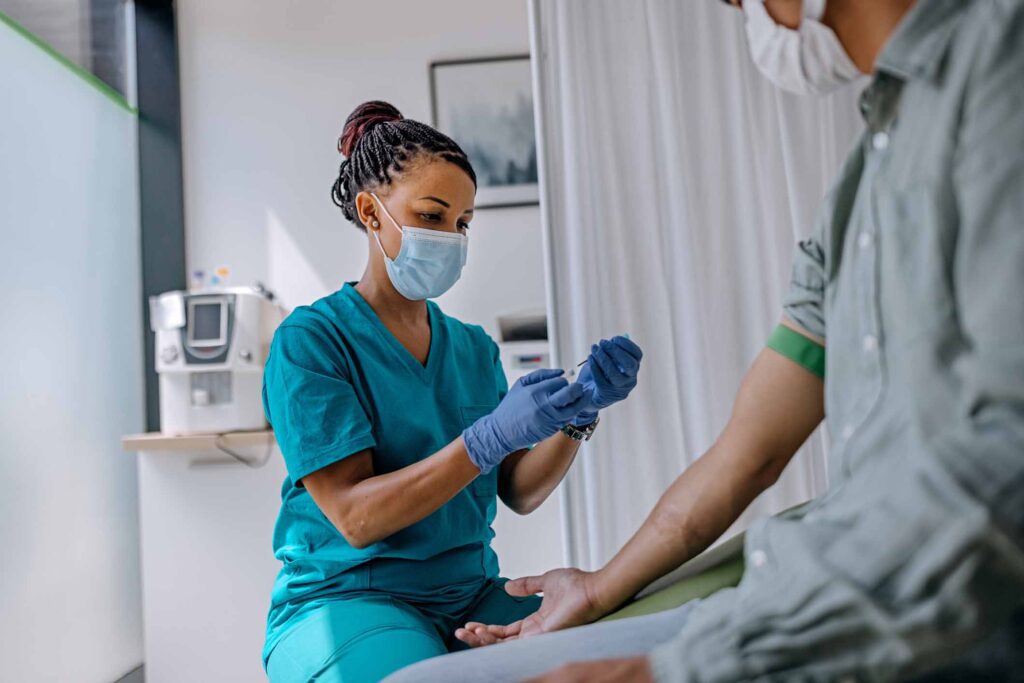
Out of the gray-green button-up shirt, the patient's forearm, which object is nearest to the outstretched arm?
the patient's forearm

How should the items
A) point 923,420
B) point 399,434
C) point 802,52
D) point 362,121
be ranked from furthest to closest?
point 362,121
point 399,434
point 802,52
point 923,420

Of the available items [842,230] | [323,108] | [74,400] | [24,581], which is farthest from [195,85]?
[842,230]

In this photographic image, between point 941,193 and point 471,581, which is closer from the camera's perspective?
point 941,193

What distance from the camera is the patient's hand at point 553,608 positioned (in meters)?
1.01

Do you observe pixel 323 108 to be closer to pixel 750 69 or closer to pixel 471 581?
pixel 750 69

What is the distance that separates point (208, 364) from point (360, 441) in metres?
1.50

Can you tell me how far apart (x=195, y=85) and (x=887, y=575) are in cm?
317

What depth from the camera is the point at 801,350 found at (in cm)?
90

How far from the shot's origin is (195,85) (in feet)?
10.3

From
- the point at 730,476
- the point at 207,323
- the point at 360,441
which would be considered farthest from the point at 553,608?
the point at 207,323

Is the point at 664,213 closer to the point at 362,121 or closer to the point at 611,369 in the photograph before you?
the point at 611,369

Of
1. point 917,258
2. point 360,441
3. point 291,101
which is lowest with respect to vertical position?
point 360,441

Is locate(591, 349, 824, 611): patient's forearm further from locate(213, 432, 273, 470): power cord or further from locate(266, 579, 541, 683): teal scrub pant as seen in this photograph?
locate(213, 432, 273, 470): power cord

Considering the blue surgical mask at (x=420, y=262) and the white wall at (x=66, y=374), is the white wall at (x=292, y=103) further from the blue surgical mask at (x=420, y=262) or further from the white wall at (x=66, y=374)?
the blue surgical mask at (x=420, y=262)
